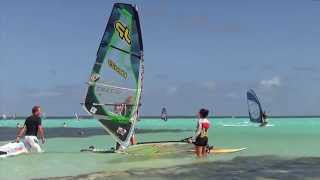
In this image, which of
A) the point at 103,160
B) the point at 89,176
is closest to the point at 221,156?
the point at 103,160

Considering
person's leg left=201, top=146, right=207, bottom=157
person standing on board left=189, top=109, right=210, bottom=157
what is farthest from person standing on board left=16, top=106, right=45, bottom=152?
person's leg left=201, top=146, right=207, bottom=157

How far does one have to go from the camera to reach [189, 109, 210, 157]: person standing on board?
19.5 m

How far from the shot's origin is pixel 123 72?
22.5 meters

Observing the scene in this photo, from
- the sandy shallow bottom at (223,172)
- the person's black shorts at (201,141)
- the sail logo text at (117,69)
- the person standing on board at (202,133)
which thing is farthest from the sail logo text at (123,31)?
the sandy shallow bottom at (223,172)

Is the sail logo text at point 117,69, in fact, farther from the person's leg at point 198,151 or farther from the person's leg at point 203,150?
the person's leg at point 203,150

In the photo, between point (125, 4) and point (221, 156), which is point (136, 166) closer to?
point (221, 156)

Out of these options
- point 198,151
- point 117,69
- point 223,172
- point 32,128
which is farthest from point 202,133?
point 32,128

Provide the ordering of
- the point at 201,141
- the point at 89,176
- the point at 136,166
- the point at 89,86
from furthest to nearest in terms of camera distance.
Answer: the point at 89,86, the point at 201,141, the point at 136,166, the point at 89,176

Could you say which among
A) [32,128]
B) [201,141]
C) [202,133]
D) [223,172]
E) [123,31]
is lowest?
[223,172]

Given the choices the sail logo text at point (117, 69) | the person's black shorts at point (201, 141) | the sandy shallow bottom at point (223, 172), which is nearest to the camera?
the sandy shallow bottom at point (223, 172)

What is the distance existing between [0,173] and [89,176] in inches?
136

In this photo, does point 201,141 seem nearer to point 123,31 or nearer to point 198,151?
point 198,151

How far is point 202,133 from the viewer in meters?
20.0

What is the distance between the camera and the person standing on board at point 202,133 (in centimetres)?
1955
